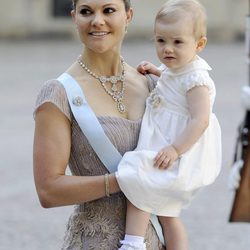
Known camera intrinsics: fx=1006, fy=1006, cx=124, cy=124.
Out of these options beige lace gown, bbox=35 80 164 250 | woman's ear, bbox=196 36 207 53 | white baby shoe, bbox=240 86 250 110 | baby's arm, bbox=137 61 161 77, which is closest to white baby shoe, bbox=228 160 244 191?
white baby shoe, bbox=240 86 250 110

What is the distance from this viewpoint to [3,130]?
11.8 meters

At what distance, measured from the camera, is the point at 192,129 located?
3.11 meters

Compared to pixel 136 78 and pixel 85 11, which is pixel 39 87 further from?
pixel 85 11

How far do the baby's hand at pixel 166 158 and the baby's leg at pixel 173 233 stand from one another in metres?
0.27

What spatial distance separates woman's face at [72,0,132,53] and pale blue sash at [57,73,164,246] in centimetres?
14

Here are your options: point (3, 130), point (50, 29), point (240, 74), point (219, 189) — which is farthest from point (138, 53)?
point (219, 189)

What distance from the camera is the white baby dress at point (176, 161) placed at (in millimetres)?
3102

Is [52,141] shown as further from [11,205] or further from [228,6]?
[228,6]

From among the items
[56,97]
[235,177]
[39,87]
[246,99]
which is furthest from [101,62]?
[39,87]

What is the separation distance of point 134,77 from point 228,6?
1067 inches

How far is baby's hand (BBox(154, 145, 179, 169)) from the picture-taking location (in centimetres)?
308

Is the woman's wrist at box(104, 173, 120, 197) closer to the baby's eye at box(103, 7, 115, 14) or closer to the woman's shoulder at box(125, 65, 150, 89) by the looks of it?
the woman's shoulder at box(125, 65, 150, 89)

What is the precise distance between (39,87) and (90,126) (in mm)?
12932

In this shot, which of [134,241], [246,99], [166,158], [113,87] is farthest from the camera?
[246,99]
